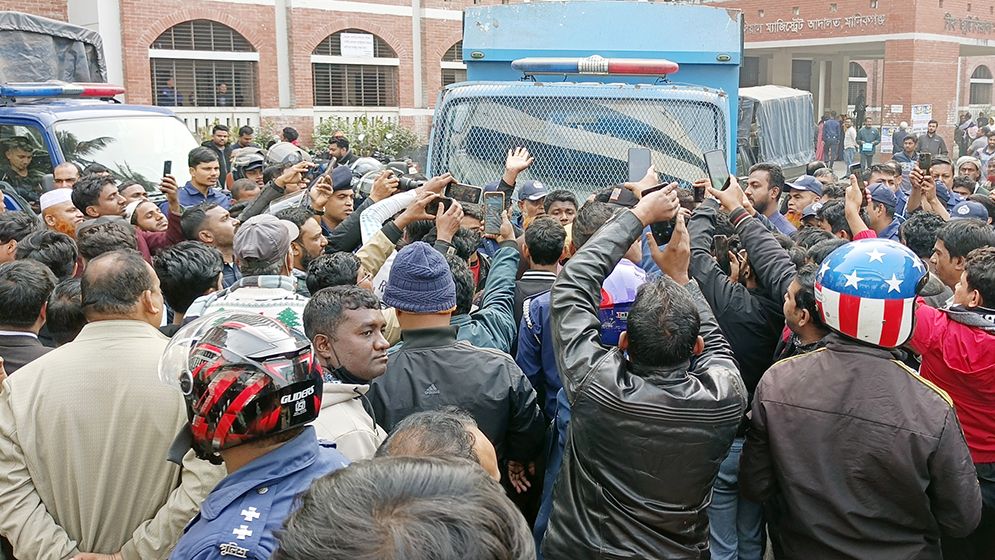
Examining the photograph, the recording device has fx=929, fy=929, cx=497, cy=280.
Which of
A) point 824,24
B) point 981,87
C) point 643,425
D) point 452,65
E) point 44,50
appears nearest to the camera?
point 643,425

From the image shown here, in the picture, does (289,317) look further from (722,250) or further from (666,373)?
(722,250)

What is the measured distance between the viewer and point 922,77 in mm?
28891

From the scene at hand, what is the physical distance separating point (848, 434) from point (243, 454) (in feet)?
5.50

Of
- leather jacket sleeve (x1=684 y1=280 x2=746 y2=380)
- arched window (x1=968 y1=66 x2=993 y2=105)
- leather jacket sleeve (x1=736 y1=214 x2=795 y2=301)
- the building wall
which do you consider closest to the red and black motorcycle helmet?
leather jacket sleeve (x1=684 y1=280 x2=746 y2=380)

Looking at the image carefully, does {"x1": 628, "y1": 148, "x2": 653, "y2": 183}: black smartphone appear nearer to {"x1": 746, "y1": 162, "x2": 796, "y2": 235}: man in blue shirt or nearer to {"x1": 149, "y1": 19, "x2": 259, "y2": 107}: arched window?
{"x1": 746, "y1": 162, "x2": 796, "y2": 235}: man in blue shirt

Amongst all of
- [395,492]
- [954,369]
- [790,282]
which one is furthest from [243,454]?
[954,369]

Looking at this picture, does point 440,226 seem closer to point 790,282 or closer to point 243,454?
point 790,282

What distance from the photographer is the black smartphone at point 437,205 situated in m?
4.38

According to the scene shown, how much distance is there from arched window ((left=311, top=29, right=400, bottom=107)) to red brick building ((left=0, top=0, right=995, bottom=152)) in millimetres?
27

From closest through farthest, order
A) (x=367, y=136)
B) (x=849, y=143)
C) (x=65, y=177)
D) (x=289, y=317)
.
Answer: (x=289, y=317) → (x=65, y=177) → (x=367, y=136) → (x=849, y=143)

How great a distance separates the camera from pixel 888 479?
264 cm

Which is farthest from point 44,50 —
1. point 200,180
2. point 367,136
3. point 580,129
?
point 367,136

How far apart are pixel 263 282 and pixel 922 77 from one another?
29.6m

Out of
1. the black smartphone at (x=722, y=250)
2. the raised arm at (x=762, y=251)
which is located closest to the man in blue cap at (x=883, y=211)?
the black smartphone at (x=722, y=250)
